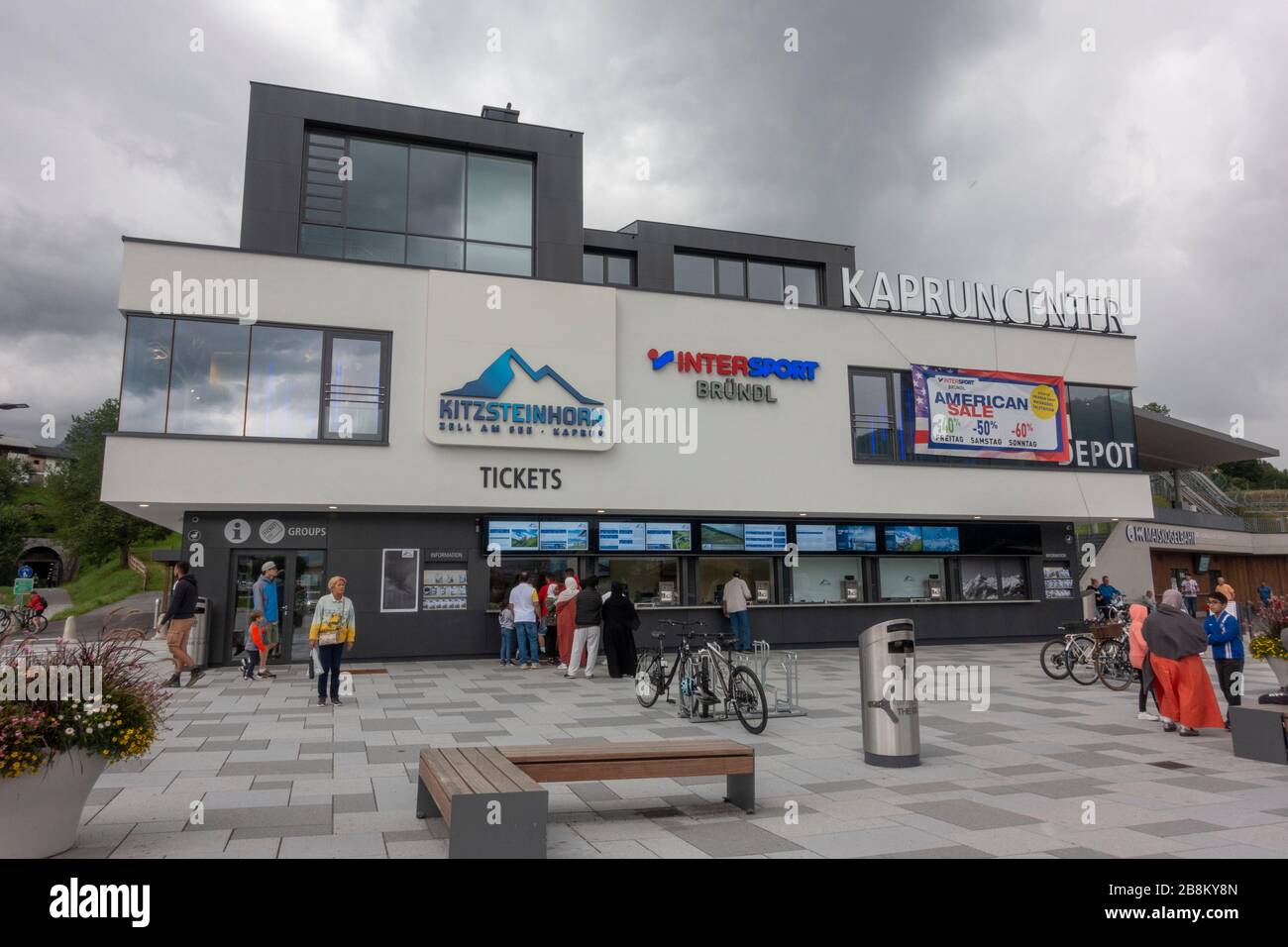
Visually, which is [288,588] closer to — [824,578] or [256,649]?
[256,649]

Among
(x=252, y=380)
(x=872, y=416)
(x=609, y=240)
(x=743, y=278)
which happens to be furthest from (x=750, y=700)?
(x=609, y=240)

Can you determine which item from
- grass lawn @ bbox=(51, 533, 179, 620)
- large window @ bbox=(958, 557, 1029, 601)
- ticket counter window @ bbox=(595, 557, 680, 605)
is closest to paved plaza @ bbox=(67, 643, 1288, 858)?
ticket counter window @ bbox=(595, 557, 680, 605)

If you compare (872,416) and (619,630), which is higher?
(872,416)

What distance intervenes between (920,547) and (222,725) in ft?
58.4

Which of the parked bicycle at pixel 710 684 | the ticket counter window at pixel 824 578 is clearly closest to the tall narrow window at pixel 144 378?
the parked bicycle at pixel 710 684

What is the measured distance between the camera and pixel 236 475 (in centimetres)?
1675

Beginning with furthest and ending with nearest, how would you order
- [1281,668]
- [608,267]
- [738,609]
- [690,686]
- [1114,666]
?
[608,267], [738,609], [1114,666], [690,686], [1281,668]

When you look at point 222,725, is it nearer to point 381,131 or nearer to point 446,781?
point 446,781

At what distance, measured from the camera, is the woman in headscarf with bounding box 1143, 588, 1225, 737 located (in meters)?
9.82

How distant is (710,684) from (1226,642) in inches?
260

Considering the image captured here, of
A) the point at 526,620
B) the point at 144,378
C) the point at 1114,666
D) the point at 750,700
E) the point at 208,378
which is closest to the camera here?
the point at 750,700

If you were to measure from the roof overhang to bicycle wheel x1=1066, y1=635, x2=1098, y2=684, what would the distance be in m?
19.7

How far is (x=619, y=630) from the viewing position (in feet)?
51.8
